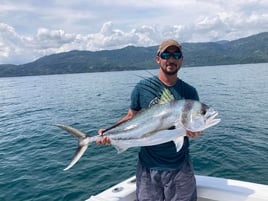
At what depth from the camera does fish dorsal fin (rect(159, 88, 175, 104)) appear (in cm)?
424

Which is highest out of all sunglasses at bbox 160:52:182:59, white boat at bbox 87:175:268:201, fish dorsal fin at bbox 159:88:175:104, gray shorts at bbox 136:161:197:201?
sunglasses at bbox 160:52:182:59

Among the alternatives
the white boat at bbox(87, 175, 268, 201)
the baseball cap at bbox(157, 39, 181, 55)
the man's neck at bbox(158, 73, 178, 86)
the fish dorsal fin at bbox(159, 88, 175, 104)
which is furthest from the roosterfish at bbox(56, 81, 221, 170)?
the white boat at bbox(87, 175, 268, 201)

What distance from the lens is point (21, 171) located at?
1188 cm

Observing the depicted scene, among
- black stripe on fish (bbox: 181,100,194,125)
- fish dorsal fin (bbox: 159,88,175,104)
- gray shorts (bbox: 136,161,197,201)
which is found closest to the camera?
black stripe on fish (bbox: 181,100,194,125)

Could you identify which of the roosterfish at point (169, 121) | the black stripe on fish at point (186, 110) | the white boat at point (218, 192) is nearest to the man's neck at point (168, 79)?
the roosterfish at point (169, 121)

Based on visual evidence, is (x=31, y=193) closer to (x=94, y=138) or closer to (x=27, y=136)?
(x=94, y=138)

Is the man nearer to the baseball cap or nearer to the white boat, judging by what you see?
the baseball cap

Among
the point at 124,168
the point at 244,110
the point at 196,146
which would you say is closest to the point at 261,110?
the point at 244,110

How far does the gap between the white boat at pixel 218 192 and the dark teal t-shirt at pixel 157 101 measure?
1.38m

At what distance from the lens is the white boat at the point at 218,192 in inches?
203

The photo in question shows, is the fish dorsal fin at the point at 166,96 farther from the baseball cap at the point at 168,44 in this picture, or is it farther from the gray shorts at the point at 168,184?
the gray shorts at the point at 168,184

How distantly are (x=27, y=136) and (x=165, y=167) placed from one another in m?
16.3

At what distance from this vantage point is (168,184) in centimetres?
451

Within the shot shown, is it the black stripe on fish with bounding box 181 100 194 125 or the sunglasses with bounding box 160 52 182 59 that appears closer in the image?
the black stripe on fish with bounding box 181 100 194 125
